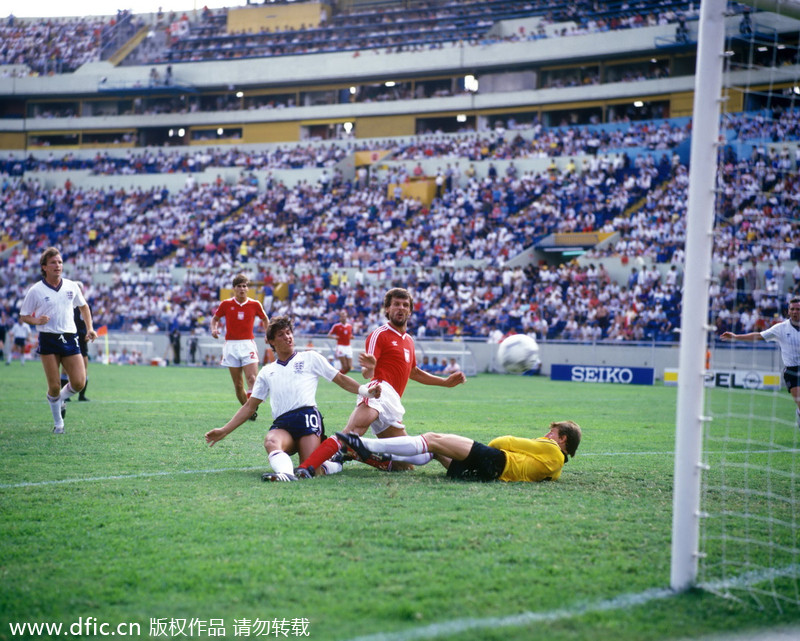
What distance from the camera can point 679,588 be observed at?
4230 mm

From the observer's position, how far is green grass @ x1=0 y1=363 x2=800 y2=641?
3771 mm

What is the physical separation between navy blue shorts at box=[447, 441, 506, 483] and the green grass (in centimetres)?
23

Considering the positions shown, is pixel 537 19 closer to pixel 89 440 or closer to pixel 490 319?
pixel 490 319

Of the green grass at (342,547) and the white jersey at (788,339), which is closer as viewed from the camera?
the green grass at (342,547)

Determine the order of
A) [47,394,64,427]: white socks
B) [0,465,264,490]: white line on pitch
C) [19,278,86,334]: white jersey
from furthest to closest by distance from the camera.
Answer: [47,394,64,427]: white socks, [19,278,86,334]: white jersey, [0,465,264,490]: white line on pitch

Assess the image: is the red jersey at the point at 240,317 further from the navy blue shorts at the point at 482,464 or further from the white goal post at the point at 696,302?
the white goal post at the point at 696,302

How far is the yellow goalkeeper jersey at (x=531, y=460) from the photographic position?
7340 millimetres

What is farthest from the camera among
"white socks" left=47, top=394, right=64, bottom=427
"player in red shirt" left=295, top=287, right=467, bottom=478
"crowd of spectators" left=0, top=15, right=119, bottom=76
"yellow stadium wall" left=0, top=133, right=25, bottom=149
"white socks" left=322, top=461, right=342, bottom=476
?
"crowd of spectators" left=0, top=15, right=119, bottom=76

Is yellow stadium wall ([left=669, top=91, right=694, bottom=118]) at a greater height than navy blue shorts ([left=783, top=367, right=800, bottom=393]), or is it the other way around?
yellow stadium wall ([left=669, top=91, right=694, bottom=118])

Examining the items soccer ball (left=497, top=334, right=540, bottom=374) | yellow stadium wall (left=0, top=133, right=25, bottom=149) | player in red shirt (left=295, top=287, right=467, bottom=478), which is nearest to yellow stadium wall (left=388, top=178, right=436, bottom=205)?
yellow stadium wall (left=0, top=133, right=25, bottom=149)

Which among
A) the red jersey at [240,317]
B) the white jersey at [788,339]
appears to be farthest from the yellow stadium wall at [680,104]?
the red jersey at [240,317]

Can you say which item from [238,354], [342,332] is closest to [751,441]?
[238,354]

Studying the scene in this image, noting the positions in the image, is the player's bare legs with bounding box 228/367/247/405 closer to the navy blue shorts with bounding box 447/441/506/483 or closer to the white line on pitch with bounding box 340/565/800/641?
the navy blue shorts with bounding box 447/441/506/483

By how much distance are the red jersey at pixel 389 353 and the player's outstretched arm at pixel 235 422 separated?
1.27 m
